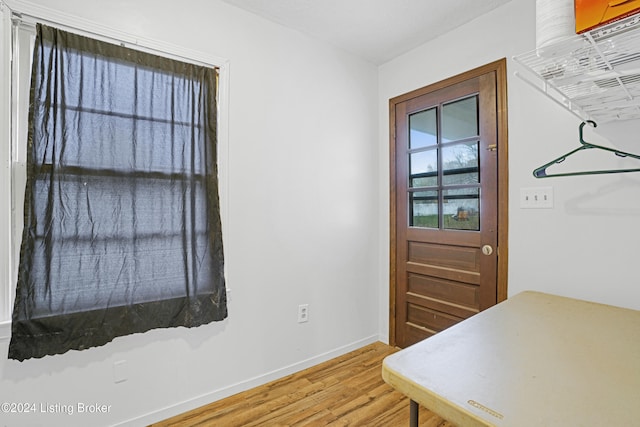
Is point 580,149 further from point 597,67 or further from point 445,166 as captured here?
point 445,166

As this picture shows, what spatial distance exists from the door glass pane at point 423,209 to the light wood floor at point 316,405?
1217mm

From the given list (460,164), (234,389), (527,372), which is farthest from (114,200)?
(460,164)

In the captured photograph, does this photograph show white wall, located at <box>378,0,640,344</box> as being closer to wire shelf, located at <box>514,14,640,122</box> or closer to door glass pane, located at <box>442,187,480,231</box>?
door glass pane, located at <box>442,187,480,231</box>

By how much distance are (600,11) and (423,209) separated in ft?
5.82

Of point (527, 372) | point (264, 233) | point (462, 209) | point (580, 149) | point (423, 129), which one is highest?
point (423, 129)

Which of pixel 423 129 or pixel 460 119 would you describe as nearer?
pixel 460 119

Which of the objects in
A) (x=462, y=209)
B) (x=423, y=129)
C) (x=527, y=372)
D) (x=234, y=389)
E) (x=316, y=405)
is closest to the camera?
(x=527, y=372)

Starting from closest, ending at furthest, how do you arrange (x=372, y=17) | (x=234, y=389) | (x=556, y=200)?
(x=556, y=200)
(x=234, y=389)
(x=372, y=17)

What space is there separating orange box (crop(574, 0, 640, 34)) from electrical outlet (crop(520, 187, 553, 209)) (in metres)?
1.18

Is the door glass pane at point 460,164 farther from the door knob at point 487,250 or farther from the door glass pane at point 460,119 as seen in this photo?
the door knob at point 487,250

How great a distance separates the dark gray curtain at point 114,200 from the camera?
1479 millimetres

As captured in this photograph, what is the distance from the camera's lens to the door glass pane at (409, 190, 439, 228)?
2.50m

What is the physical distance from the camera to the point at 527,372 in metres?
0.85

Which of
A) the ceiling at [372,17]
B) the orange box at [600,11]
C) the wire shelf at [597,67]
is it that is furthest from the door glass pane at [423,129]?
the orange box at [600,11]
